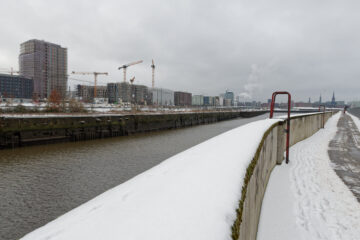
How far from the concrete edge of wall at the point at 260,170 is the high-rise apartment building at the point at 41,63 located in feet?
536

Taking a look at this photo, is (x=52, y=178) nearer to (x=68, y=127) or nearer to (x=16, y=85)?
(x=68, y=127)

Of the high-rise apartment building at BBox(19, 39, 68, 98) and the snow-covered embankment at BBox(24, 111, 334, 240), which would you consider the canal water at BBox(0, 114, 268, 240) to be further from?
the high-rise apartment building at BBox(19, 39, 68, 98)

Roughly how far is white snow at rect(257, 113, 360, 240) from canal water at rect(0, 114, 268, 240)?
7411 mm

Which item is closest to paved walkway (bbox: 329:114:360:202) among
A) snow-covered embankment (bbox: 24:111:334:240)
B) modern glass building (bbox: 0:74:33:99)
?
snow-covered embankment (bbox: 24:111:334:240)

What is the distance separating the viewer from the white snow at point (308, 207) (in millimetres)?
5301

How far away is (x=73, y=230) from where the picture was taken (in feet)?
7.86

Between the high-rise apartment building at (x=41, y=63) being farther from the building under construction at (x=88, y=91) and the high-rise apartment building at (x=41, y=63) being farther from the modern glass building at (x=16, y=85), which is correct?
the building under construction at (x=88, y=91)

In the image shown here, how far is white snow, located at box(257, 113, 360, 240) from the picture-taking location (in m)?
5.30

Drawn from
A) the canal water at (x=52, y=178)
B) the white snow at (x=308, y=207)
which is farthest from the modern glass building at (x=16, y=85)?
the white snow at (x=308, y=207)

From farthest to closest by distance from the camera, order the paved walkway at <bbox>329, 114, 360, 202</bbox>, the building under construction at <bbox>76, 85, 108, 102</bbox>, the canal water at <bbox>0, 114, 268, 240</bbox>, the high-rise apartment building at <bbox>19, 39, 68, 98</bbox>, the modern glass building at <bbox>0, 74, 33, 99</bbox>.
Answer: the building under construction at <bbox>76, 85, 108, 102</bbox>, the high-rise apartment building at <bbox>19, 39, 68, 98</bbox>, the modern glass building at <bbox>0, 74, 33, 99</bbox>, the paved walkway at <bbox>329, 114, 360, 202</bbox>, the canal water at <bbox>0, 114, 268, 240</bbox>

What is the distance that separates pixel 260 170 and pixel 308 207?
7.08 ft

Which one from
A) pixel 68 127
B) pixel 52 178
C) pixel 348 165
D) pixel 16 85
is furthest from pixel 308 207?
pixel 16 85

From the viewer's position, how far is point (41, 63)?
514 feet

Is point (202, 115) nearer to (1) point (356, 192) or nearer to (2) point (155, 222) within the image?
(1) point (356, 192)
